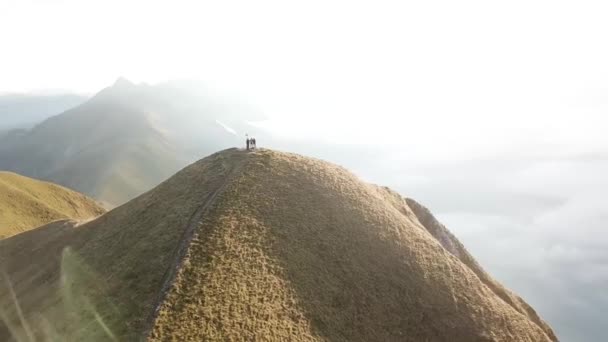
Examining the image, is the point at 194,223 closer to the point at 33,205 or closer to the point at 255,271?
the point at 255,271

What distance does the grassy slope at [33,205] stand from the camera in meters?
125

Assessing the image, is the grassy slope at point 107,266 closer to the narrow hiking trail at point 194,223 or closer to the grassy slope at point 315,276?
the narrow hiking trail at point 194,223

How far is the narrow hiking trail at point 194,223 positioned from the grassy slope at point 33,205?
249 feet

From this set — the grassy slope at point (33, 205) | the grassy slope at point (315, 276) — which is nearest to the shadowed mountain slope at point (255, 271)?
the grassy slope at point (315, 276)

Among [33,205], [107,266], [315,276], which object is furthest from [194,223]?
[33,205]

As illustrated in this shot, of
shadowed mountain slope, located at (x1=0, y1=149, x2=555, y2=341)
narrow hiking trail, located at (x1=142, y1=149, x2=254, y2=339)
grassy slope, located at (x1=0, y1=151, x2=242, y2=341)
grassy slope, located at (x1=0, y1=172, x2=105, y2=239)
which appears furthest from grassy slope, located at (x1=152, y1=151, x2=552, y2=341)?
grassy slope, located at (x1=0, y1=172, x2=105, y2=239)

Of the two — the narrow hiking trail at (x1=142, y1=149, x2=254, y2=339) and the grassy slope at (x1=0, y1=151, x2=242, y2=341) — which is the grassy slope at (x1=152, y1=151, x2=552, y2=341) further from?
the grassy slope at (x1=0, y1=151, x2=242, y2=341)

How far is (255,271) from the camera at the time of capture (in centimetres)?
4725

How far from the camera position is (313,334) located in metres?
44.1

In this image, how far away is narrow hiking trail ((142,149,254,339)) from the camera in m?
40.5

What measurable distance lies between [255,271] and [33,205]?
11333 centimetres

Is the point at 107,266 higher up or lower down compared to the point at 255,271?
lower down

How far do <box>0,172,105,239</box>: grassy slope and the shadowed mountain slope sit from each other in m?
64.3

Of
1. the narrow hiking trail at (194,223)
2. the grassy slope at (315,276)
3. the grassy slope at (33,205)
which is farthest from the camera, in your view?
the grassy slope at (33,205)
